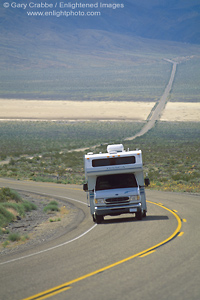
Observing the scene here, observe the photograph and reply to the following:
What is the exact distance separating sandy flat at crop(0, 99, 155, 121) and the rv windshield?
98544 millimetres

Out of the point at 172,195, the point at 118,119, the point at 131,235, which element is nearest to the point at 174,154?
the point at 172,195

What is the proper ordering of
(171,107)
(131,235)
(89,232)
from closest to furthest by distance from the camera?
(131,235) < (89,232) < (171,107)

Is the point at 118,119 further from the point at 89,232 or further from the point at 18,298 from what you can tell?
the point at 18,298

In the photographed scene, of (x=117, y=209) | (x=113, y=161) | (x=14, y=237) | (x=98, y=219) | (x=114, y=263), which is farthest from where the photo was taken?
(x=98, y=219)

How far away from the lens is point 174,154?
5788 centimetres

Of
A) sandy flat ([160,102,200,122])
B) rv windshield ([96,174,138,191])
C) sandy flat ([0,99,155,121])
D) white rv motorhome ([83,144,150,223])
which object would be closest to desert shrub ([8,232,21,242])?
white rv motorhome ([83,144,150,223])

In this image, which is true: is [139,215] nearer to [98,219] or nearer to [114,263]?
[98,219]

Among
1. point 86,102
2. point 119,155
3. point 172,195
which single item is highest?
point 86,102

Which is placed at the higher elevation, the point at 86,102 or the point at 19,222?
the point at 86,102

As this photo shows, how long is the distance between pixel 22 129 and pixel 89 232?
290 feet

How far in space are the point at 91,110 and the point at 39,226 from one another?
382ft

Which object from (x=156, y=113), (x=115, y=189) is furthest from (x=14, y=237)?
(x=156, y=113)

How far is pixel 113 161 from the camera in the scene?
19.1 m

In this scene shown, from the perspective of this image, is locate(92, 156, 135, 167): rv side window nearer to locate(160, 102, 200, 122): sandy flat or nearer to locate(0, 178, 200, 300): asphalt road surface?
locate(0, 178, 200, 300): asphalt road surface
